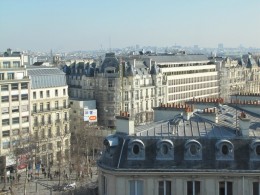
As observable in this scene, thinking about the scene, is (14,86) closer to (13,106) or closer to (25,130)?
(13,106)

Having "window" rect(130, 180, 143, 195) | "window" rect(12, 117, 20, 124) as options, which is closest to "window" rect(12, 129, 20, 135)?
"window" rect(12, 117, 20, 124)

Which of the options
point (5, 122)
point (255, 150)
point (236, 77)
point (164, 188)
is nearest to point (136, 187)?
point (164, 188)

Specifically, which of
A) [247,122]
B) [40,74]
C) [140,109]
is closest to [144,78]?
[140,109]

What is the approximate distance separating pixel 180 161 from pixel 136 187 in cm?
404

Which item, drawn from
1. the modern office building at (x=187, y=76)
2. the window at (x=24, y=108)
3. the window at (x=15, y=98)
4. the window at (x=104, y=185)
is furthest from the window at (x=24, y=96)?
the window at (x=104, y=185)

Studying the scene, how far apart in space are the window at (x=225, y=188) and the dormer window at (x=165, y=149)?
443cm

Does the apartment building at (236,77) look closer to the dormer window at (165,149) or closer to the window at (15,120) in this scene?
the window at (15,120)

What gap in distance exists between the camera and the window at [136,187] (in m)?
41.1

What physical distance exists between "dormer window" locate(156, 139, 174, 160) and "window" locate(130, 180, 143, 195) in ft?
8.56

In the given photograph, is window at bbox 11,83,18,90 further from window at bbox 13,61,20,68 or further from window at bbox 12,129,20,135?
window at bbox 12,129,20,135

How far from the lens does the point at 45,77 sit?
4336 inches

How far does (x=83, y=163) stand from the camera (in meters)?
99.2

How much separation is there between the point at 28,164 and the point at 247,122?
58.8 metres

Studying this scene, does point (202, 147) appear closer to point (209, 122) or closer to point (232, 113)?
point (209, 122)
